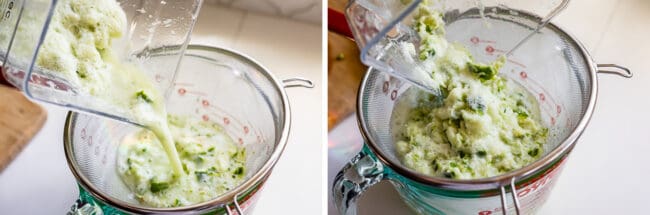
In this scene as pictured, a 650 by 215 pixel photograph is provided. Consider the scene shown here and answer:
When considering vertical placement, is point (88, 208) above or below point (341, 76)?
below

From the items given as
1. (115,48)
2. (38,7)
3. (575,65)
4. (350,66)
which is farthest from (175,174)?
(575,65)

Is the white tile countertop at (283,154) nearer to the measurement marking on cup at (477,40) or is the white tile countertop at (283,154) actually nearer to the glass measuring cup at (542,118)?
the glass measuring cup at (542,118)

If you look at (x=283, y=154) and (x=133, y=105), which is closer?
(x=133, y=105)

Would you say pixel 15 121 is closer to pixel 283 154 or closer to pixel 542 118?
pixel 283 154

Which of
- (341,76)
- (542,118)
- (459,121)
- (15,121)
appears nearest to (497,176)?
(459,121)

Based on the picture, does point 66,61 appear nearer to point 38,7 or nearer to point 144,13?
point 38,7

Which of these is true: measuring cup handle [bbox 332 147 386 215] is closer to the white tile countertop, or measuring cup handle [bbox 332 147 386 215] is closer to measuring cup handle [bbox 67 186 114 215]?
the white tile countertop

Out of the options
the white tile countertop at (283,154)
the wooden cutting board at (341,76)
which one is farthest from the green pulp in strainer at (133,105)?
the wooden cutting board at (341,76)

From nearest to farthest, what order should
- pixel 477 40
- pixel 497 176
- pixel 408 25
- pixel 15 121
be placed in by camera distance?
1. pixel 497 176
2. pixel 408 25
3. pixel 477 40
4. pixel 15 121
